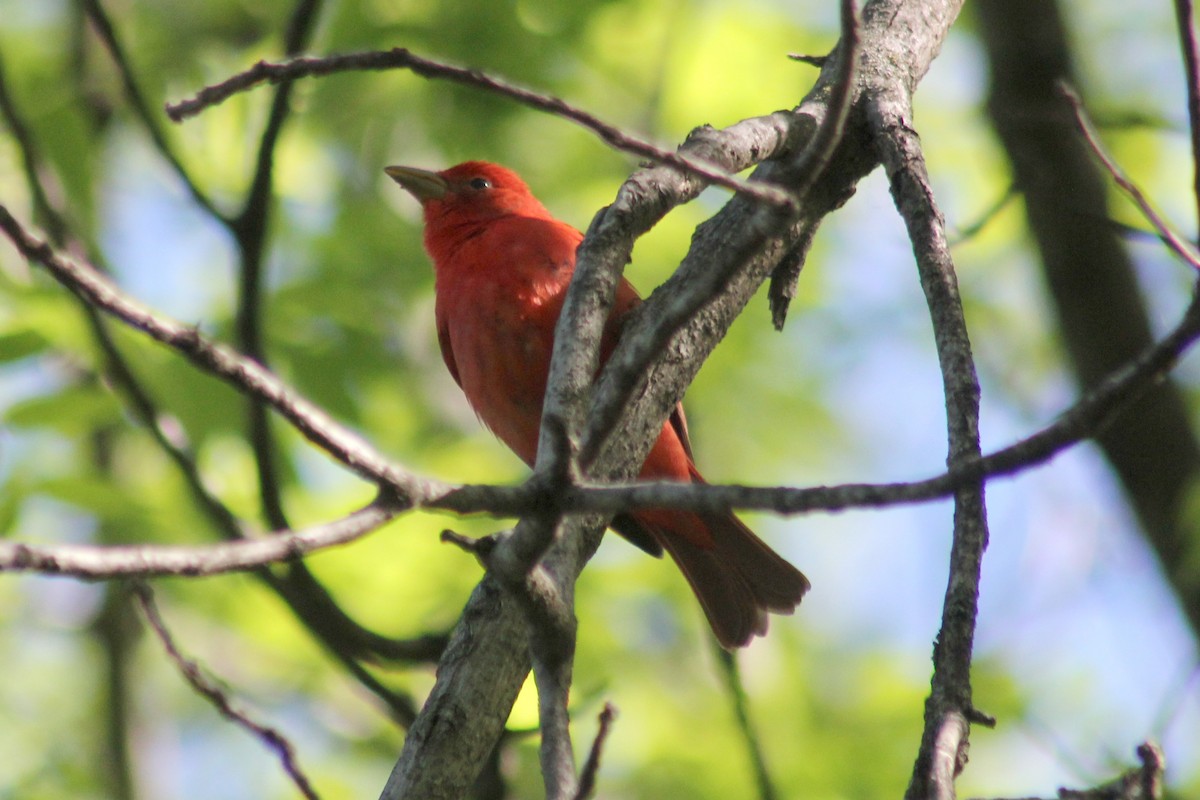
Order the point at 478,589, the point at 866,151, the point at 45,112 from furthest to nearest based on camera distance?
1. the point at 45,112
2. the point at 866,151
3. the point at 478,589

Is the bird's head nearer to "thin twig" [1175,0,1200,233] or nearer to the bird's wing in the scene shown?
the bird's wing

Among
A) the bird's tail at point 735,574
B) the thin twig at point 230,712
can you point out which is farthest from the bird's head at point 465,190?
the thin twig at point 230,712

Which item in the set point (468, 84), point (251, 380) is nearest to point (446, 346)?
point (468, 84)

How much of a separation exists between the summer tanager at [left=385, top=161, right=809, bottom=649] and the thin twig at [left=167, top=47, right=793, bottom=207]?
201 centimetres

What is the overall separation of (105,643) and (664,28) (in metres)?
5.01

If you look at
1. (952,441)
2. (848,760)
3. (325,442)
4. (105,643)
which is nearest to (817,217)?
(952,441)

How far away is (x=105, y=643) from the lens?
7.87 meters

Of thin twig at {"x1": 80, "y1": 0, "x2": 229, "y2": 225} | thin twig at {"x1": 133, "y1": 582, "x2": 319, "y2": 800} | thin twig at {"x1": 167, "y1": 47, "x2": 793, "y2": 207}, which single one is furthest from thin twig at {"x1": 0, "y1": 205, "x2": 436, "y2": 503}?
thin twig at {"x1": 80, "y1": 0, "x2": 229, "y2": 225}

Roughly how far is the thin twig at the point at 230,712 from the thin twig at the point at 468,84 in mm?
1463

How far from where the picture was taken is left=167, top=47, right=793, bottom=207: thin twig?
186 centimetres

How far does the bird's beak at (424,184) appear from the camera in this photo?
612 cm

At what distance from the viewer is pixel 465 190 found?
20.1 feet

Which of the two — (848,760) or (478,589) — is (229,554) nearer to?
(478,589)

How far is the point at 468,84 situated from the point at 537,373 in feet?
8.26
